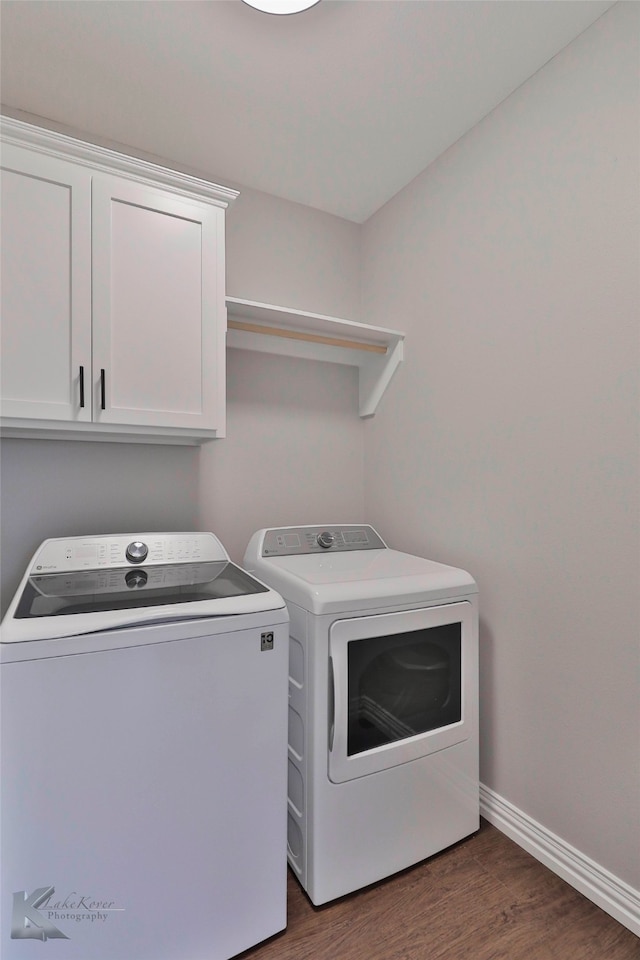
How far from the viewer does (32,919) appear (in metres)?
1.03

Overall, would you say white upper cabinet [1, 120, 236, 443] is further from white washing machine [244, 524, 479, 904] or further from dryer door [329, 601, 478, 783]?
dryer door [329, 601, 478, 783]

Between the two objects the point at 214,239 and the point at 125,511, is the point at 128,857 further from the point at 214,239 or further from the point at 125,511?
the point at 214,239

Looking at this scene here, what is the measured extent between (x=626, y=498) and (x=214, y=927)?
1.57 m

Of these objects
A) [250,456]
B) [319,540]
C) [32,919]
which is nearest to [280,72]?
[250,456]

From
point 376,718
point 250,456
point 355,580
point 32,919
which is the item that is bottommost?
point 32,919

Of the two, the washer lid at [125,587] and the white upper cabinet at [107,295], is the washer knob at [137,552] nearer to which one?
the washer lid at [125,587]

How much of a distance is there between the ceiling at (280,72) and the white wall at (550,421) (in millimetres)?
171

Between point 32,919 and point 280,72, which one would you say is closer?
point 32,919

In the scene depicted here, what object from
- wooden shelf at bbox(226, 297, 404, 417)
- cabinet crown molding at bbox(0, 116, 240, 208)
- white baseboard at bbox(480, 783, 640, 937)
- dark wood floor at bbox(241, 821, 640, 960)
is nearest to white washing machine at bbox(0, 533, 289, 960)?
dark wood floor at bbox(241, 821, 640, 960)

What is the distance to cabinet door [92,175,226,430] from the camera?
5.18ft

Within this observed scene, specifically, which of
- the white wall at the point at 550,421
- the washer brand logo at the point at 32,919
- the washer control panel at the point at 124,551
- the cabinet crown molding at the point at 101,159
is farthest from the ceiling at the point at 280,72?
the washer brand logo at the point at 32,919

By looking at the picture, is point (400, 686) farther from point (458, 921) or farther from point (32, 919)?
point (32, 919)

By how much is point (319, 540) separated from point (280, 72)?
5.57ft

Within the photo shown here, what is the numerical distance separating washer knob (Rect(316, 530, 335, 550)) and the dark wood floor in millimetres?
1128
